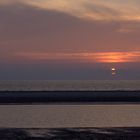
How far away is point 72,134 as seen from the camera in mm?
27156

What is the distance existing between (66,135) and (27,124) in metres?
9.40

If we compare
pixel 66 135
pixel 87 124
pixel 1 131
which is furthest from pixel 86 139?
pixel 87 124

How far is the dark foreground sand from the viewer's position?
85.3 ft

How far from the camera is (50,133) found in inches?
1087

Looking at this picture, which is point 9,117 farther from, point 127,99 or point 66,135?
point 127,99

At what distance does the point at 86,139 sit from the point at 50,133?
274cm

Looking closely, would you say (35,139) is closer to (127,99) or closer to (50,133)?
(50,133)

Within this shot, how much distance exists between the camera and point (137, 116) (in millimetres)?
43500

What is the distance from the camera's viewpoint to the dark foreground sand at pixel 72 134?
85.3ft

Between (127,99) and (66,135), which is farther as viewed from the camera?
(127,99)

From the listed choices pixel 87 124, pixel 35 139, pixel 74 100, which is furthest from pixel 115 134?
pixel 74 100

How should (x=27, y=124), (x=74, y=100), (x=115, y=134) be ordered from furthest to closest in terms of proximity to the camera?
(x=74, y=100) → (x=27, y=124) → (x=115, y=134)

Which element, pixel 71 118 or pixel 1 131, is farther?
pixel 71 118

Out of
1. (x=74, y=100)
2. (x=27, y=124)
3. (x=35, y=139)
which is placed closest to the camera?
(x=35, y=139)
